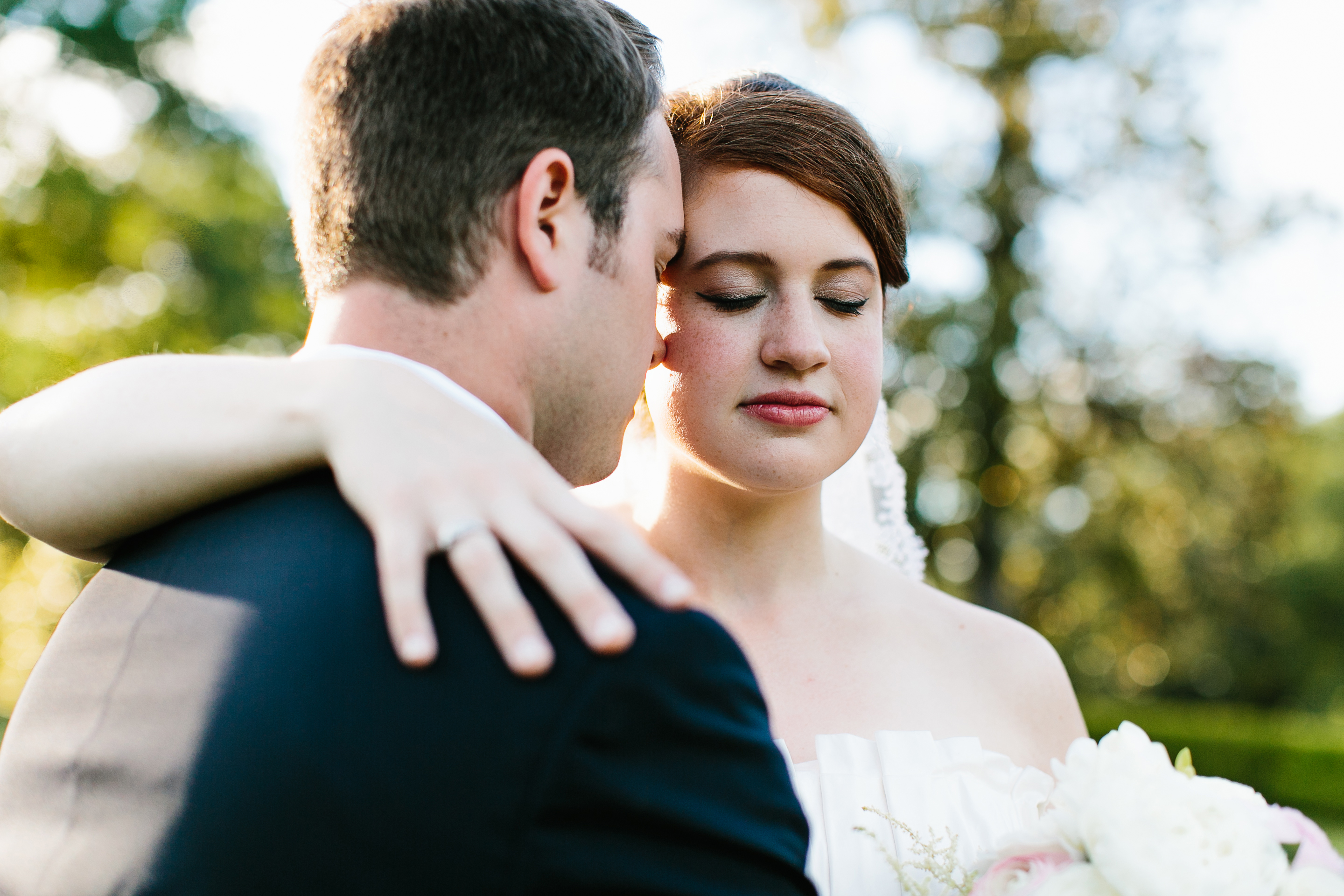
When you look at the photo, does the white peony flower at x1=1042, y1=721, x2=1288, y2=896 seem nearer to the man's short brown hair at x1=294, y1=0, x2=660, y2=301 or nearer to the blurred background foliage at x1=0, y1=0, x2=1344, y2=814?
the man's short brown hair at x1=294, y1=0, x2=660, y2=301

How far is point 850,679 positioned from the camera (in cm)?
292

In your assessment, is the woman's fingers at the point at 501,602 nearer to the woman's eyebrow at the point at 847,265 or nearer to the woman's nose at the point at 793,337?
the woman's nose at the point at 793,337

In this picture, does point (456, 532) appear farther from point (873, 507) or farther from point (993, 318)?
point (993, 318)

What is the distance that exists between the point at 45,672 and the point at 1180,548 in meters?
21.2

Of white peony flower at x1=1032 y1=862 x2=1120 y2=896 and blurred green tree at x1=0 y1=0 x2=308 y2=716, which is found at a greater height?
white peony flower at x1=1032 y1=862 x2=1120 y2=896

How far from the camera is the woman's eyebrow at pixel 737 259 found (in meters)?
2.63

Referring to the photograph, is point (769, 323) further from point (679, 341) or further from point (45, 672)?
point (45, 672)

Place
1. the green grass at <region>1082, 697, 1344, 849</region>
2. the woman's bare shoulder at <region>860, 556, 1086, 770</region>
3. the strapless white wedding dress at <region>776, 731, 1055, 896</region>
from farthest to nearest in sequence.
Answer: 1. the green grass at <region>1082, 697, 1344, 849</region>
2. the woman's bare shoulder at <region>860, 556, 1086, 770</region>
3. the strapless white wedding dress at <region>776, 731, 1055, 896</region>

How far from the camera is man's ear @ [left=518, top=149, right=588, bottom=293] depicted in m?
1.75

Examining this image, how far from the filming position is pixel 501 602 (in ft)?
4.10

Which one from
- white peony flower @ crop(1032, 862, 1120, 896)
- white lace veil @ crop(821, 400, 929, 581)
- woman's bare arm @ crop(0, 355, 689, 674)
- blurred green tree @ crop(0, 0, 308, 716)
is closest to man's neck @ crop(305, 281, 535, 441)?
woman's bare arm @ crop(0, 355, 689, 674)

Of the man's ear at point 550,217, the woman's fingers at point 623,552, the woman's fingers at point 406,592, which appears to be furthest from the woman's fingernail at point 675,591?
the man's ear at point 550,217

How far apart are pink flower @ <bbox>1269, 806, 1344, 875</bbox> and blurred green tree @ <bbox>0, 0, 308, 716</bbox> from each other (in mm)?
20297

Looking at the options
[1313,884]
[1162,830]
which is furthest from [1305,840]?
[1162,830]
